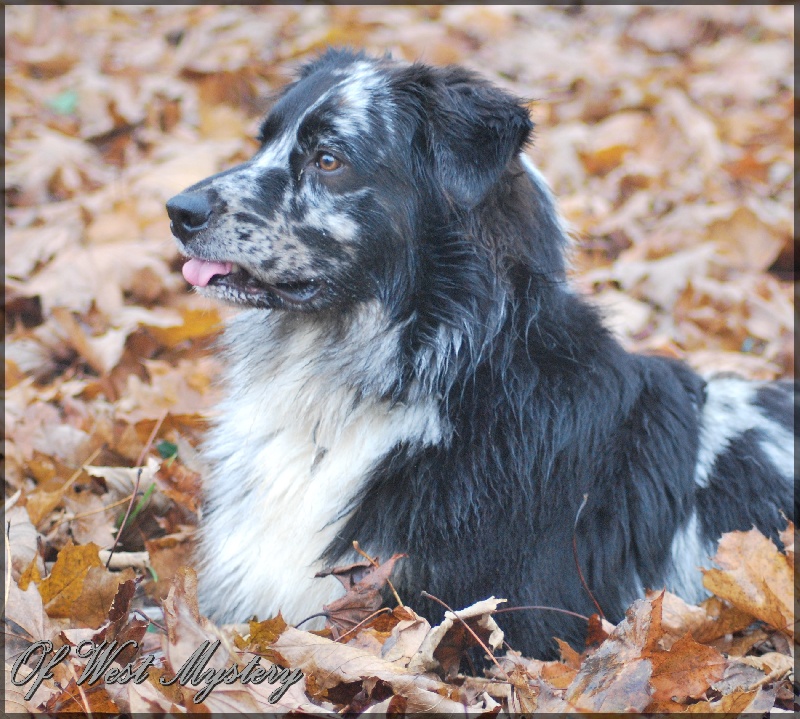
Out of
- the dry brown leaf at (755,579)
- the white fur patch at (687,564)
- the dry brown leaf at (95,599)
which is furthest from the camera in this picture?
the white fur patch at (687,564)

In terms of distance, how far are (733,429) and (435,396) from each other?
4.16 feet

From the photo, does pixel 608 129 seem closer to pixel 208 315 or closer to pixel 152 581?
pixel 208 315

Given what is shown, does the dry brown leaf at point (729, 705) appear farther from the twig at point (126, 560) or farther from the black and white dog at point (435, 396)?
the twig at point (126, 560)

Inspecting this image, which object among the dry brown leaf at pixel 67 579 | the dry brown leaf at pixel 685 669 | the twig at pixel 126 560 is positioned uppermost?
the dry brown leaf at pixel 67 579

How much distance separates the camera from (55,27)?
9.05 m

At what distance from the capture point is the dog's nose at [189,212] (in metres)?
2.95

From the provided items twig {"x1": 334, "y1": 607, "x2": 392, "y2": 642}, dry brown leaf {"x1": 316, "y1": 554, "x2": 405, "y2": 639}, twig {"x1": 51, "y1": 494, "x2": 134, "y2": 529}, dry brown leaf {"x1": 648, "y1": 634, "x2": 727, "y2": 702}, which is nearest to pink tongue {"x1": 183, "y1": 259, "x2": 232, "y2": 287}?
twig {"x1": 51, "y1": 494, "x2": 134, "y2": 529}

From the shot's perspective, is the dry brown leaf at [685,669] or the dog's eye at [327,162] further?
the dog's eye at [327,162]

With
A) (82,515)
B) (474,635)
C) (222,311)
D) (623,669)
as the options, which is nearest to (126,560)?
(82,515)

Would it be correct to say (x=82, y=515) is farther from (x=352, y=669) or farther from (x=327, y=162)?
(x=327, y=162)

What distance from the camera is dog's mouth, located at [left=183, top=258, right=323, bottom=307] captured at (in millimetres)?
2998

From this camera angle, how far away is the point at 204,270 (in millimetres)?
3035

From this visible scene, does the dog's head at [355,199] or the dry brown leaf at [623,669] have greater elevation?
the dog's head at [355,199]

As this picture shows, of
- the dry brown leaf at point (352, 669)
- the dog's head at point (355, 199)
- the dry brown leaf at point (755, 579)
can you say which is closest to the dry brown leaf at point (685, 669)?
the dry brown leaf at point (755, 579)
